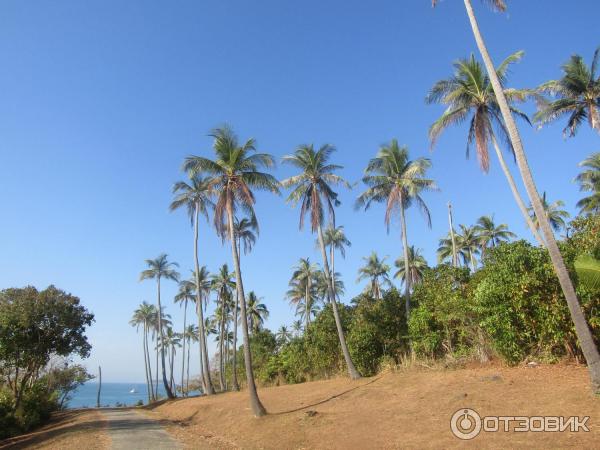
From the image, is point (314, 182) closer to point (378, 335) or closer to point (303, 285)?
point (378, 335)

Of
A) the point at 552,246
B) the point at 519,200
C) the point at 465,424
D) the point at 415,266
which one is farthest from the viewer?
the point at 415,266

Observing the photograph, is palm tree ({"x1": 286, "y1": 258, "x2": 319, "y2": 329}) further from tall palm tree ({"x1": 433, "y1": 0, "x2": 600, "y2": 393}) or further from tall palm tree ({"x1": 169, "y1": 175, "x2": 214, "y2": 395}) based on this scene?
tall palm tree ({"x1": 433, "y1": 0, "x2": 600, "y2": 393})

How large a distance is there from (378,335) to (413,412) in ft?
38.7

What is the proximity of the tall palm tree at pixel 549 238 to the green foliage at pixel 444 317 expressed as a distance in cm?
529

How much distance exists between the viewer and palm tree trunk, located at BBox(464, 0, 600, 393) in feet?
34.3

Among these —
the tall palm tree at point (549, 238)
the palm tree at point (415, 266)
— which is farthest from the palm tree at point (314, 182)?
the palm tree at point (415, 266)

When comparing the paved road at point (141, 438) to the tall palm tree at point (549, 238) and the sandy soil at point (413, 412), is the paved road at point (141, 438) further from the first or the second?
the tall palm tree at point (549, 238)

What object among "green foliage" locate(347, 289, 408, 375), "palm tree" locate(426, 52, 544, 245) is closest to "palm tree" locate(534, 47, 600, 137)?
"palm tree" locate(426, 52, 544, 245)

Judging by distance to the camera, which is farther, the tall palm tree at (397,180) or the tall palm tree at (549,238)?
the tall palm tree at (397,180)

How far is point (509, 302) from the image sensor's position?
14.0m

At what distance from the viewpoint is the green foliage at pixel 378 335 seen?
23422mm

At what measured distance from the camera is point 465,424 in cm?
1005

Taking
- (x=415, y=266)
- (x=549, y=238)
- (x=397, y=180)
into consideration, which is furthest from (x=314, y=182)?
(x=415, y=266)

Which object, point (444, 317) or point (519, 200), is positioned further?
point (444, 317)
